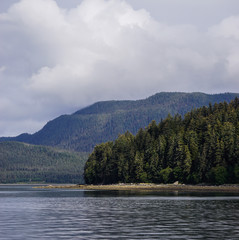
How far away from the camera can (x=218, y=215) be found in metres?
62.1

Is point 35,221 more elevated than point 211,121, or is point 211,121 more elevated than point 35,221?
point 211,121

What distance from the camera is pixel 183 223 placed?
5266 cm

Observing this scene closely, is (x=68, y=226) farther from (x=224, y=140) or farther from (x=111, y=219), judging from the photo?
(x=224, y=140)

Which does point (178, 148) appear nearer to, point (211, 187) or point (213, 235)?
point (211, 187)

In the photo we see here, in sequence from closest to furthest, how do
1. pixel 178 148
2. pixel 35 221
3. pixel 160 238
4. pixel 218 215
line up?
pixel 160 238 → pixel 35 221 → pixel 218 215 → pixel 178 148

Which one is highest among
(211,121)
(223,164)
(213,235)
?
(211,121)

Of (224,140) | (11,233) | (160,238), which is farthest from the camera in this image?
(224,140)

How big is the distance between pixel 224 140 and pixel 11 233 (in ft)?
464

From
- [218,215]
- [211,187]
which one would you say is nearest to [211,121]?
[211,187]

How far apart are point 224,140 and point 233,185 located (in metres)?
22.2

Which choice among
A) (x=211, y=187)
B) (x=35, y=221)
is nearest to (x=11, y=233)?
(x=35, y=221)

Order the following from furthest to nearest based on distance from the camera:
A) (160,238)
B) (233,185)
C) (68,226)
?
1. (233,185)
2. (68,226)
3. (160,238)

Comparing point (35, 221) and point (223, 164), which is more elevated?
point (223, 164)

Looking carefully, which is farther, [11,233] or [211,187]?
[211,187]
